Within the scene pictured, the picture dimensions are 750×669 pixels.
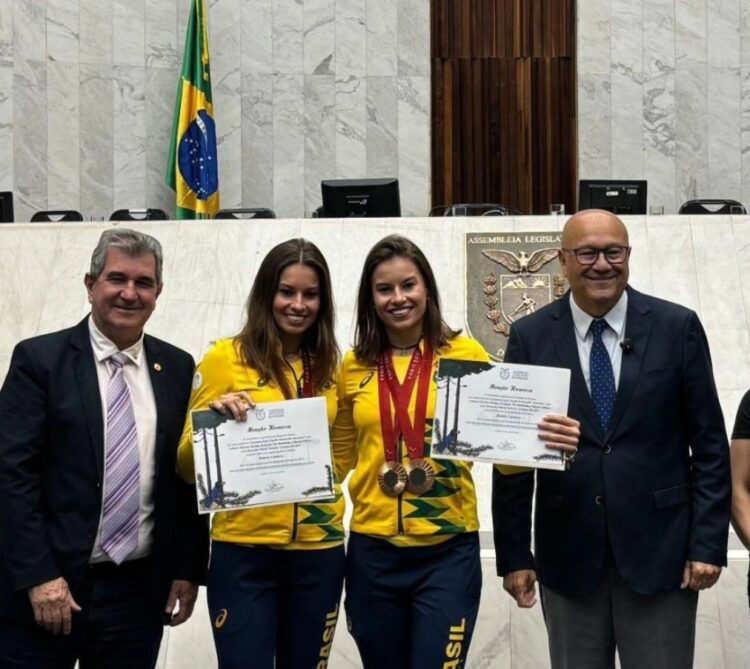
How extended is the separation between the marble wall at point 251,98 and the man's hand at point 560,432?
9705 millimetres

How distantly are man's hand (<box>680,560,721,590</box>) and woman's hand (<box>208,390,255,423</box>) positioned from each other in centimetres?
126

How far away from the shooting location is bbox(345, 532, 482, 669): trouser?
2758mm

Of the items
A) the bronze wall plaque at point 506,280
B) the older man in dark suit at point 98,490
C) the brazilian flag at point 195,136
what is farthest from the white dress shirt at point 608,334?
the brazilian flag at point 195,136

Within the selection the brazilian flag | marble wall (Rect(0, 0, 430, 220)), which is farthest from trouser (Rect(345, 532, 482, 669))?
marble wall (Rect(0, 0, 430, 220))

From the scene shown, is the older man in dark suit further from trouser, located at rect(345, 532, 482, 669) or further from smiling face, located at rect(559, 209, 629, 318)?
smiling face, located at rect(559, 209, 629, 318)

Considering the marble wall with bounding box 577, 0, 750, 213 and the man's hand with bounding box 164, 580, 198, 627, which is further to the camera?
the marble wall with bounding box 577, 0, 750, 213

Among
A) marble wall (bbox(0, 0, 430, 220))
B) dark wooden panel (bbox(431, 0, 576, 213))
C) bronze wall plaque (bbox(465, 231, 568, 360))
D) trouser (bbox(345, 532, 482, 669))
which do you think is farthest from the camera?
dark wooden panel (bbox(431, 0, 576, 213))

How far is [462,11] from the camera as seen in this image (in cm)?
1252

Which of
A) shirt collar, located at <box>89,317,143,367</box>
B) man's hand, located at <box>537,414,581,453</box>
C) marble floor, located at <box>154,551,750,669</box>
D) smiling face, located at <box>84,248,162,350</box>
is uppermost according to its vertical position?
smiling face, located at <box>84,248,162,350</box>

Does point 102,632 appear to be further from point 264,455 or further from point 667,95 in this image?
point 667,95

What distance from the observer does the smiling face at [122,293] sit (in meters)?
2.85

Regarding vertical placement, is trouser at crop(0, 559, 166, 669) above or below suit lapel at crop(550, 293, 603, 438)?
below

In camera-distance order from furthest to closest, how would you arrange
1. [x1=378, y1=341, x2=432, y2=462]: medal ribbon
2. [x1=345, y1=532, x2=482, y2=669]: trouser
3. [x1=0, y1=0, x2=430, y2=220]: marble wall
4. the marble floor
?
1. [x1=0, y1=0, x2=430, y2=220]: marble wall
2. the marble floor
3. [x1=378, y1=341, x2=432, y2=462]: medal ribbon
4. [x1=345, y1=532, x2=482, y2=669]: trouser

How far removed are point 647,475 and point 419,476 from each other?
24.5 inches
